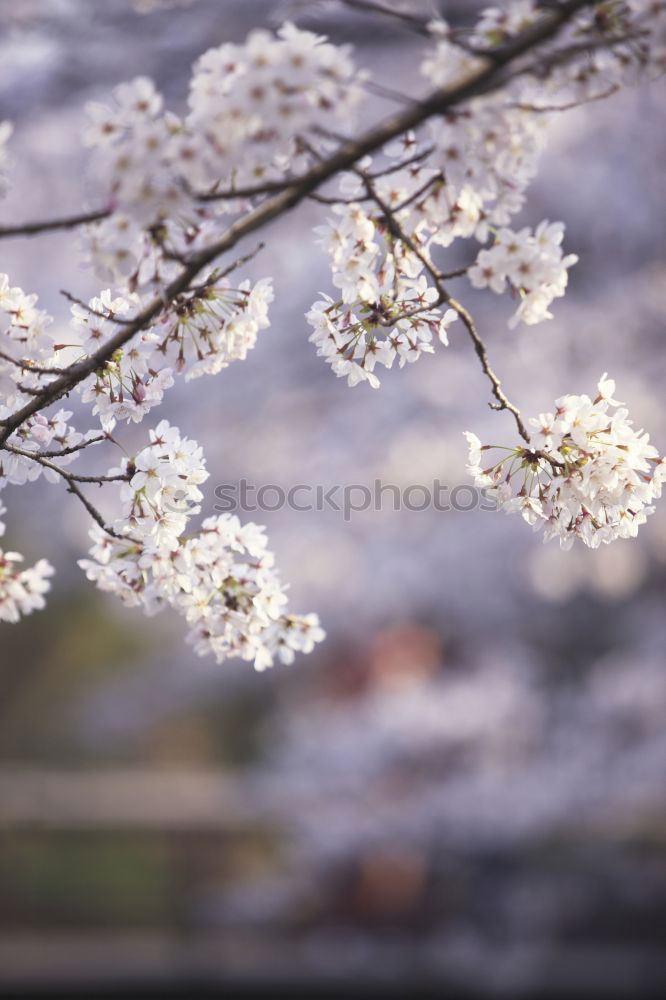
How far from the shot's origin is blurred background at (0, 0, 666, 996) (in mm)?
4812

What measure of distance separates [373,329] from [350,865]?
17.4ft

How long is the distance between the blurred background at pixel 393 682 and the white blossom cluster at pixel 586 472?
2.65 m

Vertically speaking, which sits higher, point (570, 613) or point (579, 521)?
point (570, 613)

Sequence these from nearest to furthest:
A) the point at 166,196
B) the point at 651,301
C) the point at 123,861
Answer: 1. the point at 166,196
2. the point at 651,301
3. the point at 123,861

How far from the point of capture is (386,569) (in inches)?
262

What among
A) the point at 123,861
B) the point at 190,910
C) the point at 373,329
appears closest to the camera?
the point at 373,329

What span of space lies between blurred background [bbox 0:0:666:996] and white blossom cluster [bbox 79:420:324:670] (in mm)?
2702

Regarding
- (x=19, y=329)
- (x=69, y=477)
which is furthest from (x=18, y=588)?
(x=19, y=329)

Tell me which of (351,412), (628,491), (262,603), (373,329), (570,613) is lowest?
(262,603)

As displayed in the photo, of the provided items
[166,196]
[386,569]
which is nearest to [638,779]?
[386,569]

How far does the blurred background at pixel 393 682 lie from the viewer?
4812 mm

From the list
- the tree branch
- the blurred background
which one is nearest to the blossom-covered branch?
the tree branch

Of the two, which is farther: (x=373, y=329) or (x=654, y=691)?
(x=654, y=691)

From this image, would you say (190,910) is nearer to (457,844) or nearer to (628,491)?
(457,844)
